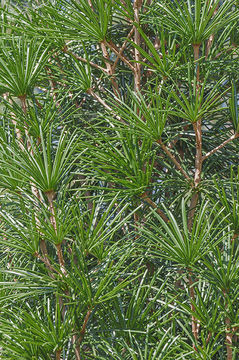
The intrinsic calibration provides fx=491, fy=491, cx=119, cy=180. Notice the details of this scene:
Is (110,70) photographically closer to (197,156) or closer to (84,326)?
(197,156)

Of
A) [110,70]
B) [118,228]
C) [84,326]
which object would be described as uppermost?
[110,70]

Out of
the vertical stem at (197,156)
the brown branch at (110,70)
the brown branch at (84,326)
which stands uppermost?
the brown branch at (110,70)

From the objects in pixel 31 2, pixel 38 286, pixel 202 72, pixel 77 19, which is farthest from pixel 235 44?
pixel 38 286

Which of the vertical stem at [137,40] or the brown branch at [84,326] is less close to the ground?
the vertical stem at [137,40]

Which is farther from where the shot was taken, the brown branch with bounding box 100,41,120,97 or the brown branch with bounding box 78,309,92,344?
the brown branch with bounding box 100,41,120,97

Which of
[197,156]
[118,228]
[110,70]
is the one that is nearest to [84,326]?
[118,228]

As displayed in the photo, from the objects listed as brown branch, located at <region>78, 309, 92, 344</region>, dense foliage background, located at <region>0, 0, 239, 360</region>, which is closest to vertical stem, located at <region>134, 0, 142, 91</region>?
dense foliage background, located at <region>0, 0, 239, 360</region>

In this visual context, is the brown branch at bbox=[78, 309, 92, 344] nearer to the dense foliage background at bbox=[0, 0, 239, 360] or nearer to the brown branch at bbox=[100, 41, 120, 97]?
the dense foliage background at bbox=[0, 0, 239, 360]

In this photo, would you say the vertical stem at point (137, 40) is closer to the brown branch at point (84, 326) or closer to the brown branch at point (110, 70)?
the brown branch at point (110, 70)

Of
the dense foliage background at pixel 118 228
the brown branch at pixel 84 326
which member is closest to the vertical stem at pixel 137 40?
the dense foliage background at pixel 118 228

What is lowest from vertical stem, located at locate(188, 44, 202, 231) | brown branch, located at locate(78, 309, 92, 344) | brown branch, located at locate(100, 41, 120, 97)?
brown branch, located at locate(78, 309, 92, 344)

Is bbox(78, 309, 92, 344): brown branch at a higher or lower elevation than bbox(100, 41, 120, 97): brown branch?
lower

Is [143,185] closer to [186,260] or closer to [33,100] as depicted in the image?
[186,260]

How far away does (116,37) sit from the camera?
2.88 ft
